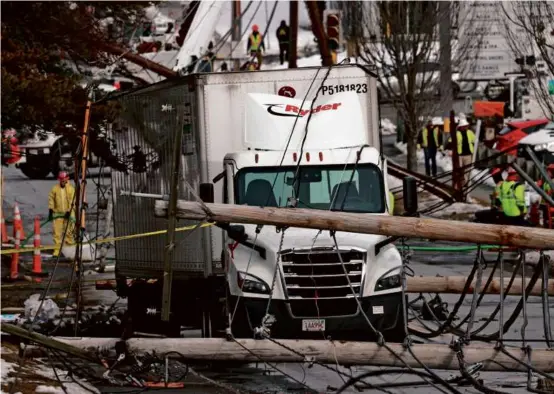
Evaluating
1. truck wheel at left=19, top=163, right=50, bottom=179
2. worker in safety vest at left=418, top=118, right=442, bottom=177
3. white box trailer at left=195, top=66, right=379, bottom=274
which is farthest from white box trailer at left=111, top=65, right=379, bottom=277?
truck wheel at left=19, top=163, right=50, bottom=179

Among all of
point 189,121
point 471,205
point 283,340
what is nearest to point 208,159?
point 189,121

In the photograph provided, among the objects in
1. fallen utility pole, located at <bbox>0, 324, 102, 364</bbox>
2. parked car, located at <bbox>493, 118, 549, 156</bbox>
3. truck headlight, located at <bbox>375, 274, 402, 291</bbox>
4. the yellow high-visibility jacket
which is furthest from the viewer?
parked car, located at <bbox>493, 118, 549, 156</bbox>

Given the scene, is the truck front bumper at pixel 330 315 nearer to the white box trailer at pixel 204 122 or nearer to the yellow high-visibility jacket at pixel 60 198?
the white box trailer at pixel 204 122

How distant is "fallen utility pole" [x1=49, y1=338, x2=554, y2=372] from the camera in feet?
41.9

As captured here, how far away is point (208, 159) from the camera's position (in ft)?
55.8

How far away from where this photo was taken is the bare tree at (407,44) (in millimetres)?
36906

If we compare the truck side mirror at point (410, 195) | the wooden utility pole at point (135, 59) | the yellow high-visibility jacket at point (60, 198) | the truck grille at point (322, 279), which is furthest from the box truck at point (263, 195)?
the yellow high-visibility jacket at point (60, 198)

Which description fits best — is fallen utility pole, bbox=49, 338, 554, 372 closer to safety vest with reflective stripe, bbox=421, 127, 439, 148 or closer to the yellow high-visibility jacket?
the yellow high-visibility jacket

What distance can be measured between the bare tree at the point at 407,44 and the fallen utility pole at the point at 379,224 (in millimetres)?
23819

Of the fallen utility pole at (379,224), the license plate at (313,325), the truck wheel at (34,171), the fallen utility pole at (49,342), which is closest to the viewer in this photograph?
the fallen utility pole at (379,224)

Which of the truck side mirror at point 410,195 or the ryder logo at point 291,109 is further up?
the ryder logo at point 291,109

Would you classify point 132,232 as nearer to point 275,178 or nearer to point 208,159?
point 208,159

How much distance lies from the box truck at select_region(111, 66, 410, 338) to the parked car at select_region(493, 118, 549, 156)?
75.4 feet

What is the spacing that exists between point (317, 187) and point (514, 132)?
26.5m
